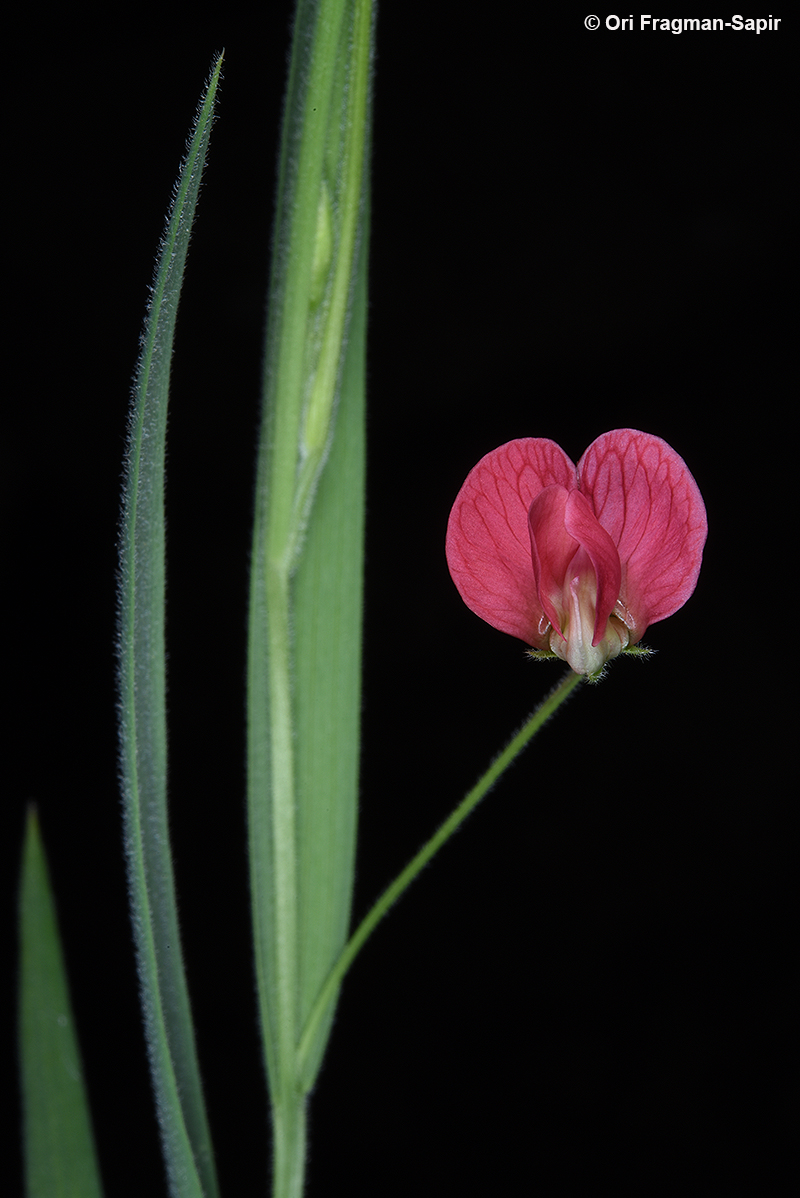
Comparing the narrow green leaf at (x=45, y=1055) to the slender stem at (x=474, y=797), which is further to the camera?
the narrow green leaf at (x=45, y=1055)

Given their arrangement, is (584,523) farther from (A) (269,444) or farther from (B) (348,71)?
(B) (348,71)

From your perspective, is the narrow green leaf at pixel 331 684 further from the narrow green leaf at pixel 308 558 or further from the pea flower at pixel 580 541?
the pea flower at pixel 580 541


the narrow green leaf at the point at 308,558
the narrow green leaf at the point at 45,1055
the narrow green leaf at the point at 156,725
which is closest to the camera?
the narrow green leaf at the point at 156,725

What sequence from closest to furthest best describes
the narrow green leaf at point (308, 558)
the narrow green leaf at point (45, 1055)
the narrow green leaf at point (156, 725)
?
1. the narrow green leaf at point (156, 725)
2. the narrow green leaf at point (308, 558)
3. the narrow green leaf at point (45, 1055)

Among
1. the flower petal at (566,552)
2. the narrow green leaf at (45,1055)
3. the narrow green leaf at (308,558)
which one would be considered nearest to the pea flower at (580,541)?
the flower petal at (566,552)

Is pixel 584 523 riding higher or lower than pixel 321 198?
lower

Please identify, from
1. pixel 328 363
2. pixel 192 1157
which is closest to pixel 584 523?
pixel 328 363
